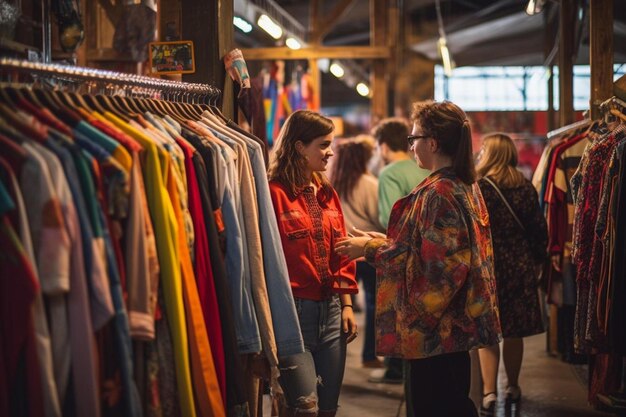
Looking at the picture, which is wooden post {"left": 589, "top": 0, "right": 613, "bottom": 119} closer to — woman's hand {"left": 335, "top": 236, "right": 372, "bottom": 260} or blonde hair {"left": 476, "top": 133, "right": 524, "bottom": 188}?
blonde hair {"left": 476, "top": 133, "right": 524, "bottom": 188}

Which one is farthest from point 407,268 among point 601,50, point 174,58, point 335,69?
point 335,69

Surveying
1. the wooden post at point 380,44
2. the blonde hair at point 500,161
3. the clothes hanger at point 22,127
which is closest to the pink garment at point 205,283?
the clothes hanger at point 22,127

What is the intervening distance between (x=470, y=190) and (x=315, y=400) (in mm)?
1114

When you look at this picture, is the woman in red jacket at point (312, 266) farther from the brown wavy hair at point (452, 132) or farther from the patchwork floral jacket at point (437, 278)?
the brown wavy hair at point (452, 132)

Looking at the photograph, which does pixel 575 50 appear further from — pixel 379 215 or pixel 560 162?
pixel 379 215

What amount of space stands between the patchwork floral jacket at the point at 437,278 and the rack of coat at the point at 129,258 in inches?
20.5

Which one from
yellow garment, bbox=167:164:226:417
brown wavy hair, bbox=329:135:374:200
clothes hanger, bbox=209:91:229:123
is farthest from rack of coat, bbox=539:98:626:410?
yellow garment, bbox=167:164:226:417

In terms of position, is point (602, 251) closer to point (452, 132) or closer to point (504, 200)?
point (504, 200)

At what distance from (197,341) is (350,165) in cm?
420

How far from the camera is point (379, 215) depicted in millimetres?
6777

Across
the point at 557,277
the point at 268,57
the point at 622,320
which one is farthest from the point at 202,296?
the point at 268,57

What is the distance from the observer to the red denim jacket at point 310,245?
13.0ft

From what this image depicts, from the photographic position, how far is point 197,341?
297cm

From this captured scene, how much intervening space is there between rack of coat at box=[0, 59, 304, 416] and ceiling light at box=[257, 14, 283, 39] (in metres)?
5.87
